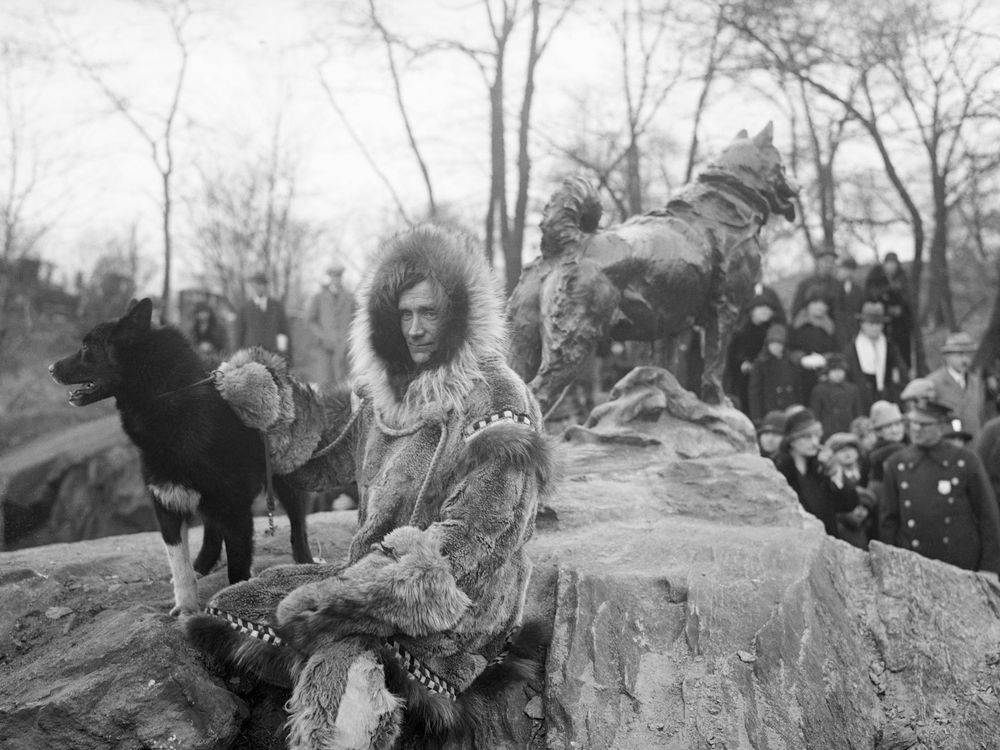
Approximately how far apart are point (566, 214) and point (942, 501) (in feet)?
9.55

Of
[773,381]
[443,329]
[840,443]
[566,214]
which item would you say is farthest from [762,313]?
[443,329]

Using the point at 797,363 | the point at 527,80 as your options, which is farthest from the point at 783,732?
the point at 527,80

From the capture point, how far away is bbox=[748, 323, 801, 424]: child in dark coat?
8.88 m

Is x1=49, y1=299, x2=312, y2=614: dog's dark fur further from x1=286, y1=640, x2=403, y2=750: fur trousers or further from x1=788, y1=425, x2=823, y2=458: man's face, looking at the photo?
x1=788, y1=425, x2=823, y2=458: man's face

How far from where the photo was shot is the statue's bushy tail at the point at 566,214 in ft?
20.5

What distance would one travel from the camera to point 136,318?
3932 mm

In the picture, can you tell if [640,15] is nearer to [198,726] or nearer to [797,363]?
[797,363]

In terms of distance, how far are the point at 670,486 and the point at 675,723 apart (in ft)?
6.70

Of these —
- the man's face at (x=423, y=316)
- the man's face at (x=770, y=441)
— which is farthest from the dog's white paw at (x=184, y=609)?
the man's face at (x=770, y=441)

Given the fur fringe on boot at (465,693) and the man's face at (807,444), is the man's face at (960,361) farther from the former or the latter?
the fur fringe on boot at (465,693)

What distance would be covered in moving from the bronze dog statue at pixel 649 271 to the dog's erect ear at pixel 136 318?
9.46ft

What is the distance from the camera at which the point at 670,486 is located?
5262 millimetres

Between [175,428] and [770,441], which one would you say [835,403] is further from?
[175,428]

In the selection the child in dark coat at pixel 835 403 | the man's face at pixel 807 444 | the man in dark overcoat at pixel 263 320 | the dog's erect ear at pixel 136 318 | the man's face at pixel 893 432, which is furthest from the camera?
the man in dark overcoat at pixel 263 320
